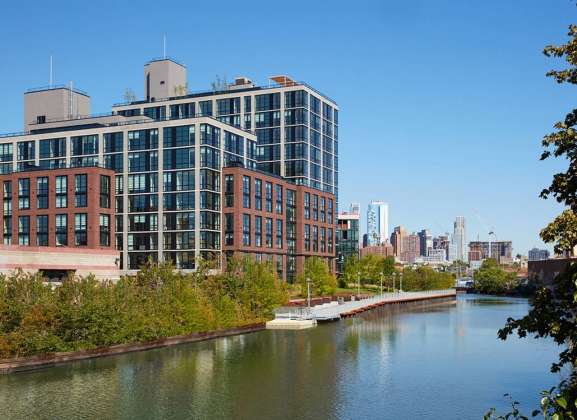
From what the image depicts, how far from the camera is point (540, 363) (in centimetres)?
7112

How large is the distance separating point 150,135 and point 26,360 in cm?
7862

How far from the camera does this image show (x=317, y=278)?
145875 mm

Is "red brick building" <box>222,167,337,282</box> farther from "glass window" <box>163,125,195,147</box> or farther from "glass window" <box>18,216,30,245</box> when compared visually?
"glass window" <box>18,216,30,245</box>

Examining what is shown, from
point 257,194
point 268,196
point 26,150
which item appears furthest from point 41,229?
point 268,196

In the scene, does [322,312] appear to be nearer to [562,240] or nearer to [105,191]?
[105,191]

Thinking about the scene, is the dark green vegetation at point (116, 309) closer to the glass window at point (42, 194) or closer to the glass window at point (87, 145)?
the glass window at point (42, 194)

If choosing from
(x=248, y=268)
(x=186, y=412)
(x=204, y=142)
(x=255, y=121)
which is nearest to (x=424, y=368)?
(x=186, y=412)

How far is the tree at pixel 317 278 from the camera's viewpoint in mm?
144575

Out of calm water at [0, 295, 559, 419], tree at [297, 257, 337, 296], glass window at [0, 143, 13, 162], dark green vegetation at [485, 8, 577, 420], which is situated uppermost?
glass window at [0, 143, 13, 162]

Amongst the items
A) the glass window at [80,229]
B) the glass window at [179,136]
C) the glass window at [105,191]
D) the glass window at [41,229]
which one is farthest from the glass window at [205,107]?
the glass window at [41,229]

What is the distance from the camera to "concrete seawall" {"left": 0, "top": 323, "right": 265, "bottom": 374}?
201ft

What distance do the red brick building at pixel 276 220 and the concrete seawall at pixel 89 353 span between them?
134 feet

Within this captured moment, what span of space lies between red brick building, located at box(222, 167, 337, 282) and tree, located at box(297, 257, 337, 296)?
540 cm

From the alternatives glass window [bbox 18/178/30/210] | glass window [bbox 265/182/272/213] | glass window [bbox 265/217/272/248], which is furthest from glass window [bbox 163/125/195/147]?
glass window [bbox 18/178/30/210]
